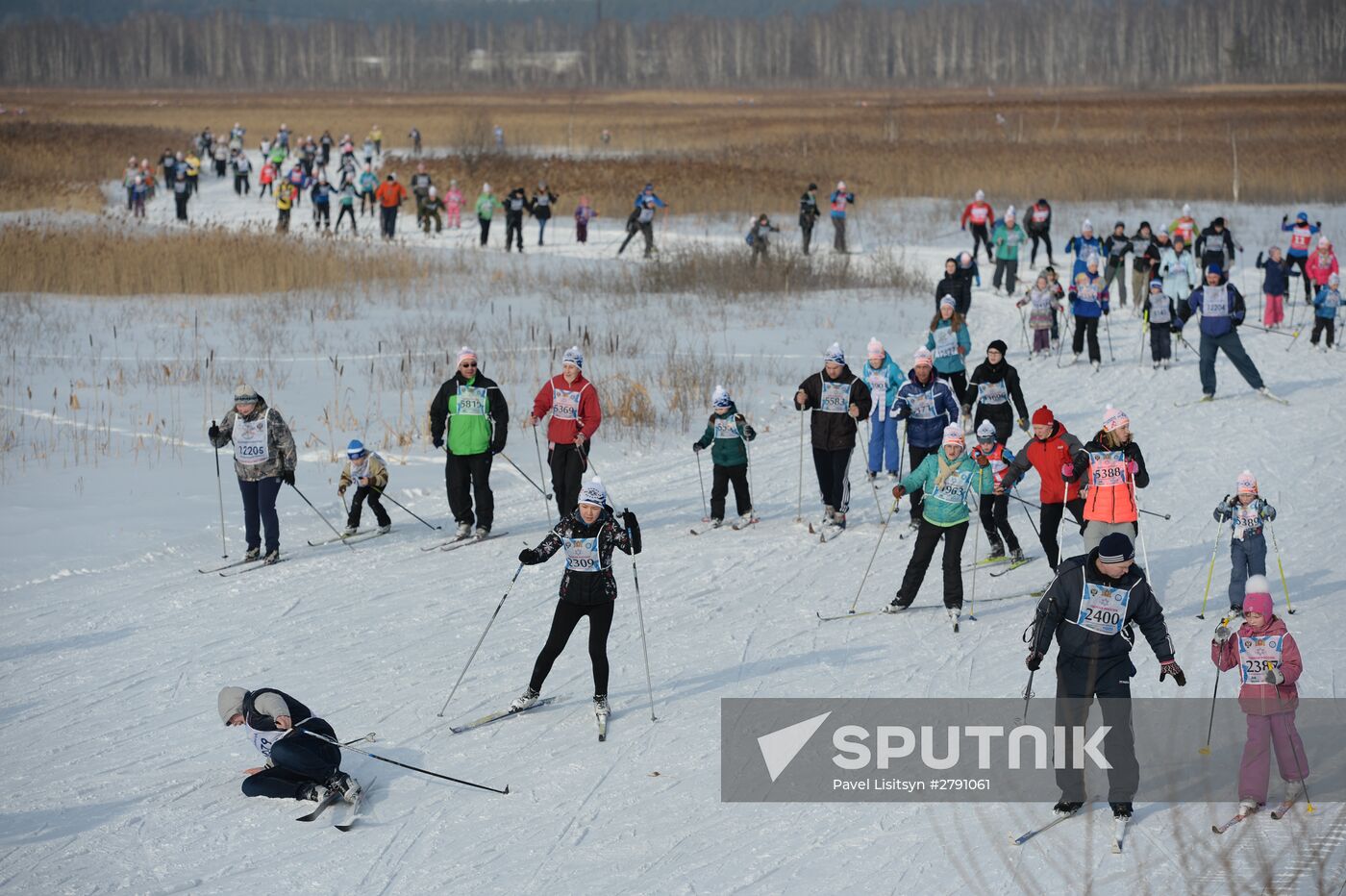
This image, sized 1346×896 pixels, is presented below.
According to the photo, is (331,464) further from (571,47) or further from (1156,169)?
(571,47)

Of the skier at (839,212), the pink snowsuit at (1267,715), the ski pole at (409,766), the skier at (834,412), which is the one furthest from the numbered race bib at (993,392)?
the skier at (839,212)

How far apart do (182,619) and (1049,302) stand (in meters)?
12.5

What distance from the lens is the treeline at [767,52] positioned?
12062cm

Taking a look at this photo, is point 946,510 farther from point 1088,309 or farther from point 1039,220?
point 1039,220

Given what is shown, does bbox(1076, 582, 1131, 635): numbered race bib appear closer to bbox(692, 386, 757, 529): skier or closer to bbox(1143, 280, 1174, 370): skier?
bbox(692, 386, 757, 529): skier

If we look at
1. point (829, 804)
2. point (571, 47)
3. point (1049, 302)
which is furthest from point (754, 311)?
point (571, 47)

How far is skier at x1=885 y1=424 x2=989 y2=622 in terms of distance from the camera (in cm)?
997

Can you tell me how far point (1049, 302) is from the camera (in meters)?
19.3

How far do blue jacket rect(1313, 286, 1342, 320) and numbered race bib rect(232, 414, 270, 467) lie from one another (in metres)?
14.2

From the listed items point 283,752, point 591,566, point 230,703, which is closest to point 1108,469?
point 591,566

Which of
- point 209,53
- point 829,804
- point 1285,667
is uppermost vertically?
point 209,53

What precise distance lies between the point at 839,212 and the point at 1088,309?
11.1 meters

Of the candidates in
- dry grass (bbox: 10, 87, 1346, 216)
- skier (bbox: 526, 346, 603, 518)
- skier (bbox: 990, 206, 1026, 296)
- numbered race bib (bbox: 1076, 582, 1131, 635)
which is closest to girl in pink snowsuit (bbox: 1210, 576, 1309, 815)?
numbered race bib (bbox: 1076, 582, 1131, 635)

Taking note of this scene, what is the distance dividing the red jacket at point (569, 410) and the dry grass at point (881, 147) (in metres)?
23.4
